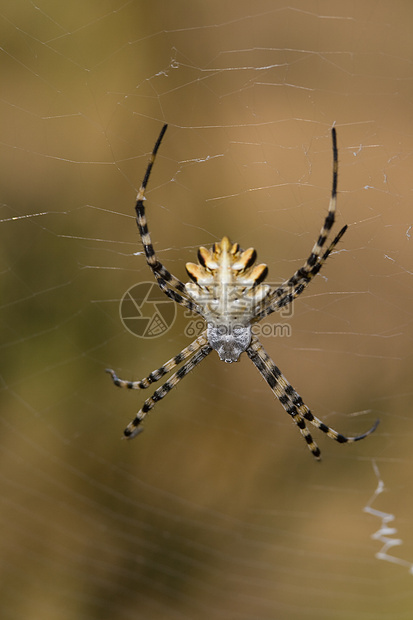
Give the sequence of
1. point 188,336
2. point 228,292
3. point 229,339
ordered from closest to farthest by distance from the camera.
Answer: point 228,292 < point 229,339 < point 188,336

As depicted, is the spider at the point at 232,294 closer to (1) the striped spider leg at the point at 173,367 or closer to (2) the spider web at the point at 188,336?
(1) the striped spider leg at the point at 173,367

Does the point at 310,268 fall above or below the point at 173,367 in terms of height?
above

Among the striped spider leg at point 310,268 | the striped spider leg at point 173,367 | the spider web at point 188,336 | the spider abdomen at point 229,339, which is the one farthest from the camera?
the spider web at point 188,336

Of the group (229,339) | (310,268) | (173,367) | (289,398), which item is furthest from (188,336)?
(310,268)

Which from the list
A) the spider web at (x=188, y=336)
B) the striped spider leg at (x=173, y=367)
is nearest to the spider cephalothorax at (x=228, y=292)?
the striped spider leg at (x=173, y=367)

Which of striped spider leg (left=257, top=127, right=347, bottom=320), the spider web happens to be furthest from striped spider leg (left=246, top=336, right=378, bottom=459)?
the spider web

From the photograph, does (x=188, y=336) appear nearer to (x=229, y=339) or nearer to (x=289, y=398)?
(x=289, y=398)

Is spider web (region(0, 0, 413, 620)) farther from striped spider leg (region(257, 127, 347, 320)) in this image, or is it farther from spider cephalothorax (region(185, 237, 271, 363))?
striped spider leg (region(257, 127, 347, 320))
